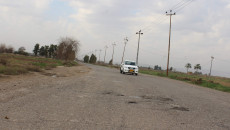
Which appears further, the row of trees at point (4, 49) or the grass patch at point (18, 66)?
the row of trees at point (4, 49)

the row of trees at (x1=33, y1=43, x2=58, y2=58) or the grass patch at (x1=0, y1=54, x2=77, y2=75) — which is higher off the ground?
the row of trees at (x1=33, y1=43, x2=58, y2=58)

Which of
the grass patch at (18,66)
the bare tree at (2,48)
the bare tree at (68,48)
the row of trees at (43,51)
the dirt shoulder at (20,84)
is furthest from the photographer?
the row of trees at (43,51)

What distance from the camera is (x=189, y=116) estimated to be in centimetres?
589

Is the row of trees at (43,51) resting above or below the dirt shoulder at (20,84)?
above

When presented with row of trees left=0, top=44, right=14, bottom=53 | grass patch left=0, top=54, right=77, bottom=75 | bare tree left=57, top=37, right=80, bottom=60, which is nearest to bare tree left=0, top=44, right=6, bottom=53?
row of trees left=0, top=44, right=14, bottom=53

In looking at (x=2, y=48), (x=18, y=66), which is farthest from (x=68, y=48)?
(x=2, y=48)

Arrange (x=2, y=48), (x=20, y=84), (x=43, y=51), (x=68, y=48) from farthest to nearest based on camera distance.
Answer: (x=43, y=51) < (x=2, y=48) < (x=68, y=48) < (x=20, y=84)

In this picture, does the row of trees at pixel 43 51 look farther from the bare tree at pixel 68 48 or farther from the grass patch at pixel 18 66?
the grass patch at pixel 18 66

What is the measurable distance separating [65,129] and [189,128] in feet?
8.93

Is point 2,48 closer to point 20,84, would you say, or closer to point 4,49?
point 4,49

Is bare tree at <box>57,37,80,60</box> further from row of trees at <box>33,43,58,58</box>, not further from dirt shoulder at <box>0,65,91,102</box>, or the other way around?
row of trees at <box>33,43,58,58</box>

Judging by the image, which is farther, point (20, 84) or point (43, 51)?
point (43, 51)

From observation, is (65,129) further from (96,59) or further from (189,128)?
(96,59)

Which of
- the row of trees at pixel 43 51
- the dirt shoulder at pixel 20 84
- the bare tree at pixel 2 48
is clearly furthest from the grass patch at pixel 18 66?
the row of trees at pixel 43 51
